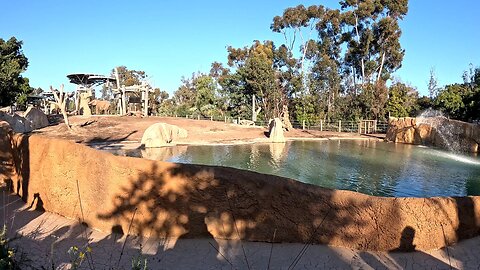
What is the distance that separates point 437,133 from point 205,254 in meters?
21.6

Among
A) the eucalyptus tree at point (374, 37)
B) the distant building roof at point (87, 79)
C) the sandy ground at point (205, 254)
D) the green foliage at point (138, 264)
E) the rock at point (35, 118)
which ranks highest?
the eucalyptus tree at point (374, 37)

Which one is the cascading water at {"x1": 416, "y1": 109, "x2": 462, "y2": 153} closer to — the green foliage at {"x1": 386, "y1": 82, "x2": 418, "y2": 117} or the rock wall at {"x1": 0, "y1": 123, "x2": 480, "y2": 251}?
the green foliage at {"x1": 386, "y1": 82, "x2": 418, "y2": 117}

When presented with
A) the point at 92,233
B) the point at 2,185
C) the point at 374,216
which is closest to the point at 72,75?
the point at 2,185

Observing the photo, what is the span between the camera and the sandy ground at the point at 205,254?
466 centimetres

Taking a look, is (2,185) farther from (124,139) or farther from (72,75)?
(72,75)

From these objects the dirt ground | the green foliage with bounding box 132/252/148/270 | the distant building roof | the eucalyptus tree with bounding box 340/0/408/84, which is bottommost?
the green foliage with bounding box 132/252/148/270

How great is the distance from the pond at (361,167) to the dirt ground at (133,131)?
172 inches

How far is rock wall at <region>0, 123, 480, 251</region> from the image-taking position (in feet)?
16.7

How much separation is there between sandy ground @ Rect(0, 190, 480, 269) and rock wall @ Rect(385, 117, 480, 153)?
55.6 feet

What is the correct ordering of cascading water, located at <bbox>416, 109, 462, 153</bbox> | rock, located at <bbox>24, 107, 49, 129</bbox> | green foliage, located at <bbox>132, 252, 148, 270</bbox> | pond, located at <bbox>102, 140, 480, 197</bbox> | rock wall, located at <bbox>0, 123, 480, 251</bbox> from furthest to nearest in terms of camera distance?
rock, located at <bbox>24, 107, 49, 129</bbox> < cascading water, located at <bbox>416, 109, 462, 153</bbox> < pond, located at <bbox>102, 140, 480, 197</bbox> < rock wall, located at <bbox>0, 123, 480, 251</bbox> < green foliage, located at <bbox>132, 252, 148, 270</bbox>

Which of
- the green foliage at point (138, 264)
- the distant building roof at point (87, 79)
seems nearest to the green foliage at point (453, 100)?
the distant building roof at point (87, 79)

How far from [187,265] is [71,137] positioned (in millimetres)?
18728

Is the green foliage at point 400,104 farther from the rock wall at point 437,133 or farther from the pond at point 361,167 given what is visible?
the pond at point 361,167

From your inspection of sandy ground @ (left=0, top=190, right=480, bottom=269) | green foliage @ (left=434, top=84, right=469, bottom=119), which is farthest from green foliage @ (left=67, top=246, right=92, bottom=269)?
green foliage @ (left=434, top=84, right=469, bottom=119)
